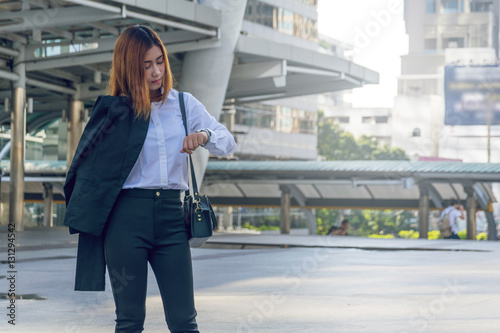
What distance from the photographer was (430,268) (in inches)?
504

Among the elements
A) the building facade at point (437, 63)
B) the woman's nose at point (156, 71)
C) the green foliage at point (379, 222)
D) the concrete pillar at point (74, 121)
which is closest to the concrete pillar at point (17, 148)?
the concrete pillar at point (74, 121)

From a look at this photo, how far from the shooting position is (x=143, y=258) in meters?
3.55

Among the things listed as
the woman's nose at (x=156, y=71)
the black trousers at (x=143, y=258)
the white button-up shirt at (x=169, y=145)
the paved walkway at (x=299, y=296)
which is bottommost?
the paved walkway at (x=299, y=296)

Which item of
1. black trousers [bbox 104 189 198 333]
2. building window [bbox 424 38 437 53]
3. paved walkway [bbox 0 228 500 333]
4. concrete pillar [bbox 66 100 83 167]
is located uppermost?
building window [bbox 424 38 437 53]

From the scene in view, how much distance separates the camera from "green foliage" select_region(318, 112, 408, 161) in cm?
9438

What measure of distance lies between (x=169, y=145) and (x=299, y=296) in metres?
5.02

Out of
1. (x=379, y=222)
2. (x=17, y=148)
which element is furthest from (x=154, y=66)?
(x=379, y=222)

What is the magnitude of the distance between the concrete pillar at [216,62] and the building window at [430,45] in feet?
371

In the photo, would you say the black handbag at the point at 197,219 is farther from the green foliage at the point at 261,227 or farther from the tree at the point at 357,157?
the tree at the point at 357,157

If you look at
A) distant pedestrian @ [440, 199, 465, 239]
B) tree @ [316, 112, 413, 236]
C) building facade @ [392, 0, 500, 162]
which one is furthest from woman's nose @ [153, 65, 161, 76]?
building facade @ [392, 0, 500, 162]

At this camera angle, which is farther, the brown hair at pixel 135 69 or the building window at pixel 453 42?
the building window at pixel 453 42

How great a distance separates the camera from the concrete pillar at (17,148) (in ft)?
82.3

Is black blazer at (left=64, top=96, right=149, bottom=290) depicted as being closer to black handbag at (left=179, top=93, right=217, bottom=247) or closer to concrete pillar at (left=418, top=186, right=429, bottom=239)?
black handbag at (left=179, top=93, right=217, bottom=247)

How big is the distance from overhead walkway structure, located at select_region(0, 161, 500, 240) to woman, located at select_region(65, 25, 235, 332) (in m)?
24.7
